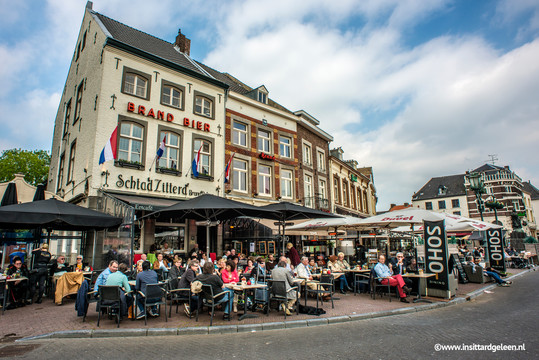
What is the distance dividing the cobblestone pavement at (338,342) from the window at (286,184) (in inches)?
546

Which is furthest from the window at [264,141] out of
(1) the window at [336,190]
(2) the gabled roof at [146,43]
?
(1) the window at [336,190]

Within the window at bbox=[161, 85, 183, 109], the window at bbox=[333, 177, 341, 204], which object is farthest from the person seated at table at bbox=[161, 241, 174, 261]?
the window at bbox=[333, 177, 341, 204]

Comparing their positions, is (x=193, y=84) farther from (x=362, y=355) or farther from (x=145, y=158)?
(x=362, y=355)

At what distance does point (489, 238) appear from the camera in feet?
49.9

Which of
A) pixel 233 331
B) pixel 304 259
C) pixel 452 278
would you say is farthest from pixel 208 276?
pixel 452 278

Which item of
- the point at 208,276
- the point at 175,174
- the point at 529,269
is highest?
the point at 175,174

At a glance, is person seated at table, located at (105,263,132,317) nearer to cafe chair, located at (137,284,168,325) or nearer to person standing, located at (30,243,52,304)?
cafe chair, located at (137,284,168,325)

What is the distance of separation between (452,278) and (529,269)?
A: 14.8 meters

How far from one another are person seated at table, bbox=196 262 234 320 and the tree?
112 feet

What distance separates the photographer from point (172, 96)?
627 inches

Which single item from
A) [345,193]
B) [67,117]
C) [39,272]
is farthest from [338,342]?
[345,193]

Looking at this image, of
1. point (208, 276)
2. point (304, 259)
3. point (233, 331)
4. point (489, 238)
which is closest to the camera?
point (233, 331)

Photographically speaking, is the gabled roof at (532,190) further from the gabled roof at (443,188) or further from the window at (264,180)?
the window at (264,180)

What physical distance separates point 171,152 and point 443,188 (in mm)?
57082
